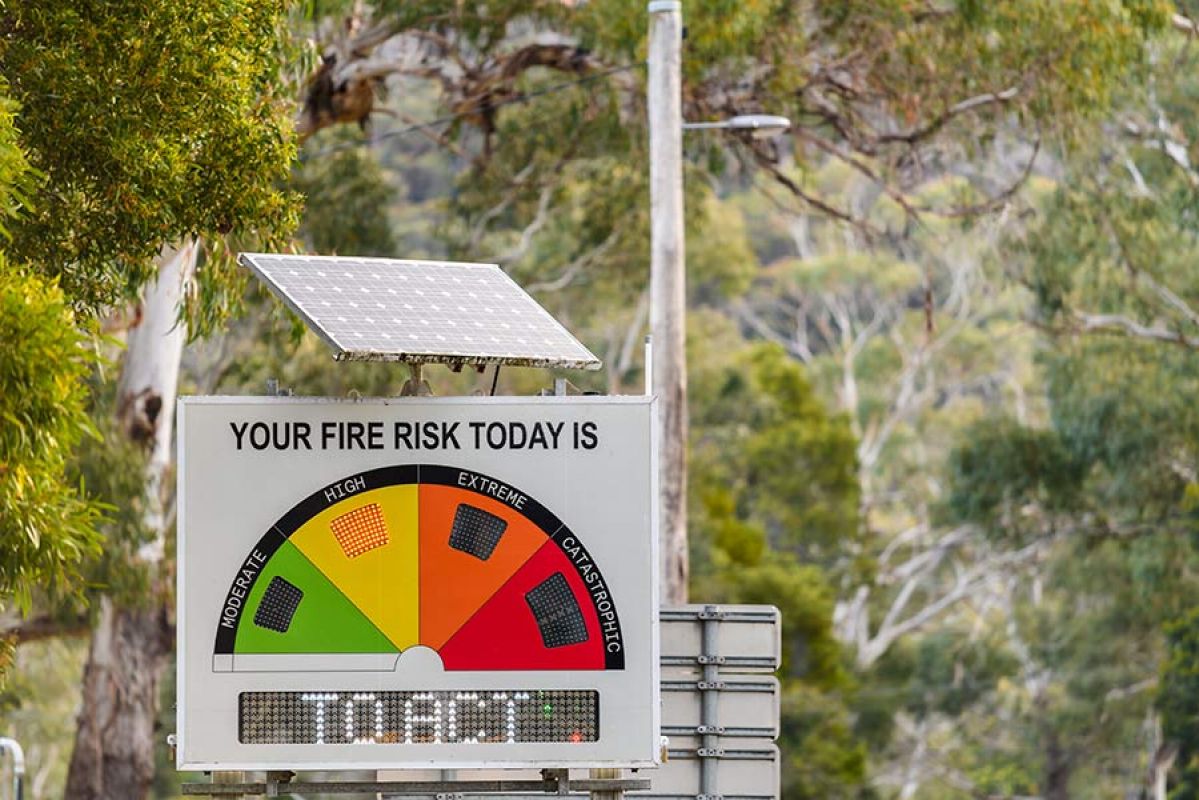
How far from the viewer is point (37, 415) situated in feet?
27.5

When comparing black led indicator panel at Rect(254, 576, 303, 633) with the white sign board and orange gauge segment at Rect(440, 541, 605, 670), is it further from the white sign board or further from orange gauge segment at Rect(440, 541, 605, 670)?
orange gauge segment at Rect(440, 541, 605, 670)

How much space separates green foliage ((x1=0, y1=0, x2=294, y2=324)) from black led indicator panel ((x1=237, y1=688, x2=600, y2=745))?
9.65ft

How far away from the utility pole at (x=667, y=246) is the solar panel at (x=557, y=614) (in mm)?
9052

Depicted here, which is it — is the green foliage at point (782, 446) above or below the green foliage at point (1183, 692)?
above

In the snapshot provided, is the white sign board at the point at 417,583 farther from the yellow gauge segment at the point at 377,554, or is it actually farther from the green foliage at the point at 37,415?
the green foliage at the point at 37,415

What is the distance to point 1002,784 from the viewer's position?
52.5 meters

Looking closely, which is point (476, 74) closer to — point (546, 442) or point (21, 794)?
point (21, 794)

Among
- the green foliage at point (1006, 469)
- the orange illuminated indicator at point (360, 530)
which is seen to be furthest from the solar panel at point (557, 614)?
the green foliage at point (1006, 469)

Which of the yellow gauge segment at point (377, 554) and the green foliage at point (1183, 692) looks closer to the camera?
the yellow gauge segment at point (377, 554)

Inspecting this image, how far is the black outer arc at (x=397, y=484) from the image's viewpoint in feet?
27.6

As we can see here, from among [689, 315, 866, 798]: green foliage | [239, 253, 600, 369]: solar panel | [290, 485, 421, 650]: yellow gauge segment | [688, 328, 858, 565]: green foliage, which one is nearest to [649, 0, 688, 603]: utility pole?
[239, 253, 600, 369]: solar panel

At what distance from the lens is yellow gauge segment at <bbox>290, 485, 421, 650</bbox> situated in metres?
8.44

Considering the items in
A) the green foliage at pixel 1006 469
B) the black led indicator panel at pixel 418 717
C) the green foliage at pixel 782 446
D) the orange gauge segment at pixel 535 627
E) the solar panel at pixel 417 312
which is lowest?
the black led indicator panel at pixel 418 717

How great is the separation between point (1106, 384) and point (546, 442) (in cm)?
2789
